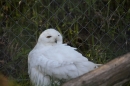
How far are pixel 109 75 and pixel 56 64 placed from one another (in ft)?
1.60

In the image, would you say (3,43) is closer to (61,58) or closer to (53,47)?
(53,47)

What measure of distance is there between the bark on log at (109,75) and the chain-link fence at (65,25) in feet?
4.19

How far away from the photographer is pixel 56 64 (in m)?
2.53

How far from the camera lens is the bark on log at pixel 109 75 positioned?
220 centimetres

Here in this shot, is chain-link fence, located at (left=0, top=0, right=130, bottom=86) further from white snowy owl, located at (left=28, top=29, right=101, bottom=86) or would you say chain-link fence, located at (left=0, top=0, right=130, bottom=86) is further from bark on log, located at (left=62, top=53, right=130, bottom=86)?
bark on log, located at (left=62, top=53, right=130, bottom=86)

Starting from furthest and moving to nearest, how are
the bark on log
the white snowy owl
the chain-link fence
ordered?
the chain-link fence → the white snowy owl → the bark on log

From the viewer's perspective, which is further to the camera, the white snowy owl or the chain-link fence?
the chain-link fence

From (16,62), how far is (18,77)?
0.21 meters

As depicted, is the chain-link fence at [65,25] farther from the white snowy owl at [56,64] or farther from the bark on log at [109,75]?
the bark on log at [109,75]

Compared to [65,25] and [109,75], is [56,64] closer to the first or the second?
[109,75]

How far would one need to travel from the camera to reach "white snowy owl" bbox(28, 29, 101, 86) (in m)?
2.51

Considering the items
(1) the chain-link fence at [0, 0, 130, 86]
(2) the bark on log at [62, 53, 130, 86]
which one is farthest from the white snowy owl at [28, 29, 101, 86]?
(1) the chain-link fence at [0, 0, 130, 86]

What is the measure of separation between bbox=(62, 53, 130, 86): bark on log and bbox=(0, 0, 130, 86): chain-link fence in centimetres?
128

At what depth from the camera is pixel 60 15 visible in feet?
12.0
